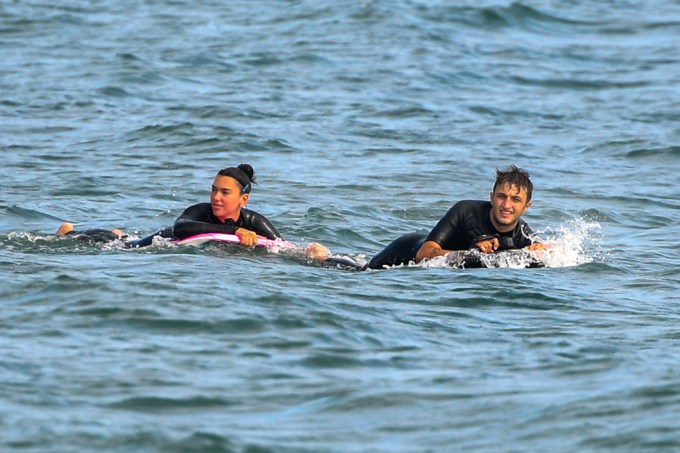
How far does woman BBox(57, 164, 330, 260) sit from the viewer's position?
48.1 ft

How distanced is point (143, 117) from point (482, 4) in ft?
47.8

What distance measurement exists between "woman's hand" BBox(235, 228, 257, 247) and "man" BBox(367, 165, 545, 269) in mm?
1226

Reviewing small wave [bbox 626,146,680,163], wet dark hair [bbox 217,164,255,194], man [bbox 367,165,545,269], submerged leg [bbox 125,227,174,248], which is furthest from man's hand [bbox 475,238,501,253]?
small wave [bbox 626,146,680,163]

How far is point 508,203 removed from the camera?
45.9ft

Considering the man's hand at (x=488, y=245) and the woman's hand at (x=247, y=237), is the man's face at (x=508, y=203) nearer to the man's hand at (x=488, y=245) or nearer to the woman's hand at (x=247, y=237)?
the man's hand at (x=488, y=245)

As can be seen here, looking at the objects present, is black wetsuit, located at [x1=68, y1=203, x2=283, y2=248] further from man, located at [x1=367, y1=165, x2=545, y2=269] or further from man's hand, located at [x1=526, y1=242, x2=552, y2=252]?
man's hand, located at [x1=526, y1=242, x2=552, y2=252]

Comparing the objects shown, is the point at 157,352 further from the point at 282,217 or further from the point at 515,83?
the point at 515,83

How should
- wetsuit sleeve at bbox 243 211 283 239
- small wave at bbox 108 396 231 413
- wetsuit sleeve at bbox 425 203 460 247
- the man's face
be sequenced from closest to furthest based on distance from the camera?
small wave at bbox 108 396 231 413
the man's face
wetsuit sleeve at bbox 425 203 460 247
wetsuit sleeve at bbox 243 211 283 239

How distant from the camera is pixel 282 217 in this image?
59.9 ft

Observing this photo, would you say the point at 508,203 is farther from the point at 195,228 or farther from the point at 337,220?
the point at 337,220

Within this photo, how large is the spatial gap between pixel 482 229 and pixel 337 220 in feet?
13.3

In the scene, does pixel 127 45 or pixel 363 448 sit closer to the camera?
pixel 363 448

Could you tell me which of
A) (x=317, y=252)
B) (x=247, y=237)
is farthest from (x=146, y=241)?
(x=317, y=252)

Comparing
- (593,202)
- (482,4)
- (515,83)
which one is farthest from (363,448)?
(482,4)
